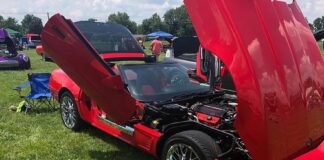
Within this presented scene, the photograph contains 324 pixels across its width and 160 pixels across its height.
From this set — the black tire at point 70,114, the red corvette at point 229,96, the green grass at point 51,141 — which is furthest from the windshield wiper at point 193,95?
the black tire at point 70,114

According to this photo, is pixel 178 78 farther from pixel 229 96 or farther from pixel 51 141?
pixel 51 141

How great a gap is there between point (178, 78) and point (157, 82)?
0.43 metres

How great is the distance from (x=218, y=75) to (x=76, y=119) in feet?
8.67

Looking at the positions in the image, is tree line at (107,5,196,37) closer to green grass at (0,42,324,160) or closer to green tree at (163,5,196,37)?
green tree at (163,5,196,37)

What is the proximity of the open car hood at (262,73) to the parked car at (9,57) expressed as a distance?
15.5 metres

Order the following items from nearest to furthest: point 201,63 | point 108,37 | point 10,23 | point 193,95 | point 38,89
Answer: point 193,95, point 201,63, point 38,89, point 108,37, point 10,23

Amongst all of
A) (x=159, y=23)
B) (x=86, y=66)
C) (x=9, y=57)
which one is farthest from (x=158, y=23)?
(x=86, y=66)

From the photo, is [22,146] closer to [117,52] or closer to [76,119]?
[76,119]

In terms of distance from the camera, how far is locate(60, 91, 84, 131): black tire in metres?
6.68

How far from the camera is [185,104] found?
17.2 feet

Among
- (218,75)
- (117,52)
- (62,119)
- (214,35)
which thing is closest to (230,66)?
(214,35)

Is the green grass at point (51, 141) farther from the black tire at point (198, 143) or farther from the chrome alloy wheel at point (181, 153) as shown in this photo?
the black tire at point (198, 143)

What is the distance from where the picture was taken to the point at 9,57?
58.7 ft

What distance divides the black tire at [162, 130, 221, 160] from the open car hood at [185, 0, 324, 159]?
435mm
